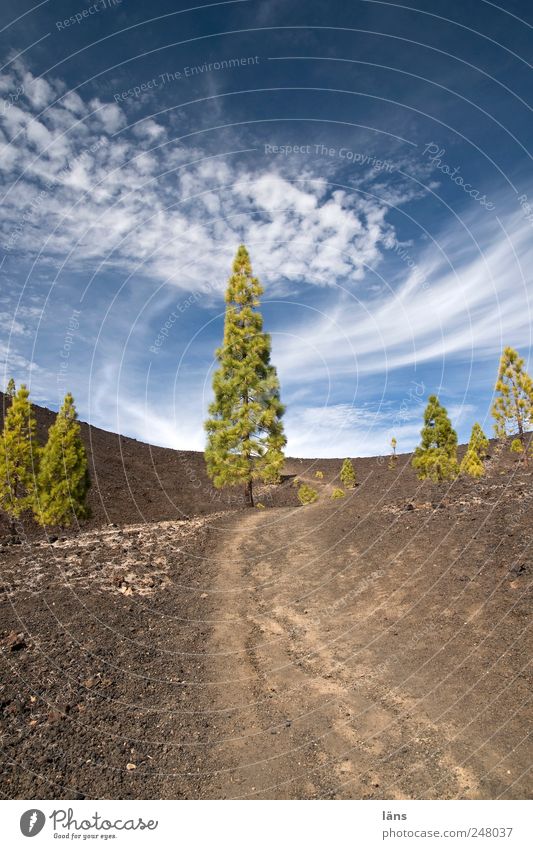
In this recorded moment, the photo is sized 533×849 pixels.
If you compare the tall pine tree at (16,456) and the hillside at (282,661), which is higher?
the tall pine tree at (16,456)

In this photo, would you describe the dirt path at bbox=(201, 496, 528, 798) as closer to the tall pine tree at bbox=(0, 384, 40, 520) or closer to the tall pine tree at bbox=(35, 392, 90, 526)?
the tall pine tree at bbox=(35, 392, 90, 526)

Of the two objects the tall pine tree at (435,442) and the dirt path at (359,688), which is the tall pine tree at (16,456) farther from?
the tall pine tree at (435,442)

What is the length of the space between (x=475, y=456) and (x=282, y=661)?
27237mm

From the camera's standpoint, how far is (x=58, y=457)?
28.4 meters

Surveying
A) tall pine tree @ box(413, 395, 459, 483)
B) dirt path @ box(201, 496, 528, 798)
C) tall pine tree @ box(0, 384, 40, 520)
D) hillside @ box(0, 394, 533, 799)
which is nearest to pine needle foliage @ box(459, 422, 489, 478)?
tall pine tree @ box(413, 395, 459, 483)

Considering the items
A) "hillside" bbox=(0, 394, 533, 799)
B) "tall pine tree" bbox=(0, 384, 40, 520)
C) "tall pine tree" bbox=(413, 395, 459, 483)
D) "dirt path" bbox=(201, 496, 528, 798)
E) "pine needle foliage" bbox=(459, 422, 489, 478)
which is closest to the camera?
"dirt path" bbox=(201, 496, 528, 798)

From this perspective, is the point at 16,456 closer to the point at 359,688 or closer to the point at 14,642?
the point at 14,642

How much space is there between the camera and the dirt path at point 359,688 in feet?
20.0

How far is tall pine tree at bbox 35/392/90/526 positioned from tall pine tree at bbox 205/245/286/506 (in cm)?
870

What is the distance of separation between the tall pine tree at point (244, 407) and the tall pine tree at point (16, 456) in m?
12.5

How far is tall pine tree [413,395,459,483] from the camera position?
3372cm

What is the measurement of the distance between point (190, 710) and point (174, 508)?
38.2m

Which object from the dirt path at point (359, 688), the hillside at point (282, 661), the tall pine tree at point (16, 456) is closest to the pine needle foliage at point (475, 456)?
the hillside at point (282, 661)

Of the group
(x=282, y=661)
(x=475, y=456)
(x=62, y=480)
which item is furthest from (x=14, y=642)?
(x=475, y=456)
